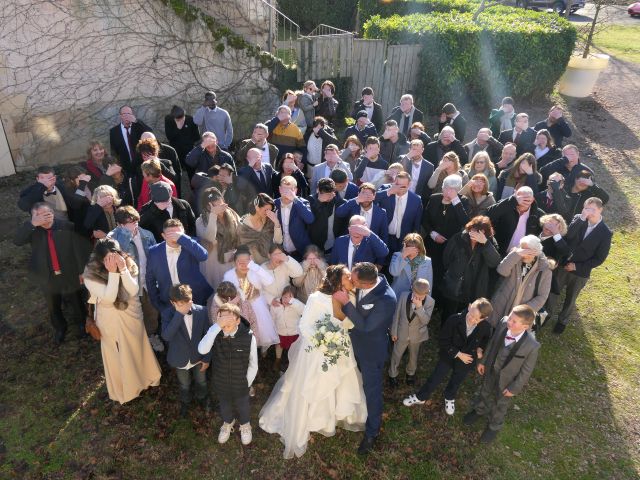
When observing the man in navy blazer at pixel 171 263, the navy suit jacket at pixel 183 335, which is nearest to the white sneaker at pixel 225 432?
the navy suit jacket at pixel 183 335

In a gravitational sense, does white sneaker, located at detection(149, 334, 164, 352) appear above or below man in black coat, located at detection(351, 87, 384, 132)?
below

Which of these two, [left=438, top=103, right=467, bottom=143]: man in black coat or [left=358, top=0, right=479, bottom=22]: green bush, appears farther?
[left=358, top=0, right=479, bottom=22]: green bush

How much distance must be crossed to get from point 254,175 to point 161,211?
5.12ft

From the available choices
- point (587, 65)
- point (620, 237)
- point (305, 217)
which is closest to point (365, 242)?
point (305, 217)

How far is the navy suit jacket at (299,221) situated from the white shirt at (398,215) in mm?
1100

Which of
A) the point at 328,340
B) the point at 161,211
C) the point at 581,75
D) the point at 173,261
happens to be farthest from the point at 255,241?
the point at 581,75

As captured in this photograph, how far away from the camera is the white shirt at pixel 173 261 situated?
16.0 ft

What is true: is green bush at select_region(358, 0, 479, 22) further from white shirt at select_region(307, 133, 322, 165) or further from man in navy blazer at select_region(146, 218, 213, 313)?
man in navy blazer at select_region(146, 218, 213, 313)

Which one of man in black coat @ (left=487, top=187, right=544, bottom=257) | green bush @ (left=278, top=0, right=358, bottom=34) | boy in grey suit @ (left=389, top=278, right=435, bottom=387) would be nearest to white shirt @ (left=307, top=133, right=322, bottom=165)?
man in black coat @ (left=487, top=187, right=544, bottom=257)

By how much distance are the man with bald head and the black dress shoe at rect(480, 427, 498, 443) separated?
4.69 m

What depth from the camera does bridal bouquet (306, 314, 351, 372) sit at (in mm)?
4332

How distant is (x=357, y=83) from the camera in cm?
1269

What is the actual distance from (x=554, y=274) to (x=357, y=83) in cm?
833

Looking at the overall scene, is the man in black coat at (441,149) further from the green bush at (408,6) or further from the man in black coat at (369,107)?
the green bush at (408,6)
